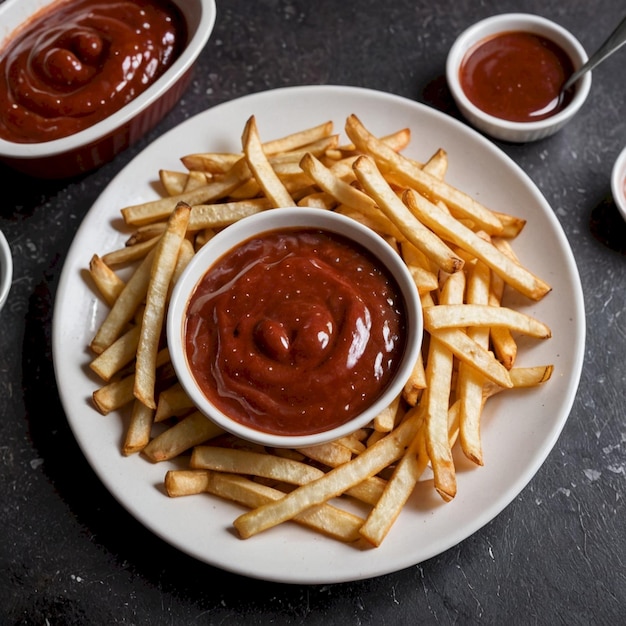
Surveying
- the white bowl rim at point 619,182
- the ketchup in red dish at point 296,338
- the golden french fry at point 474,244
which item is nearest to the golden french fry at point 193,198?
the ketchup in red dish at point 296,338

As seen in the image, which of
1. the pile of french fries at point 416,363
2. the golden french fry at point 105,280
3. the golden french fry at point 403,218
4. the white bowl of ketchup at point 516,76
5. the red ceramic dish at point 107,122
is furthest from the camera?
the white bowl of ketchup at point 516,76

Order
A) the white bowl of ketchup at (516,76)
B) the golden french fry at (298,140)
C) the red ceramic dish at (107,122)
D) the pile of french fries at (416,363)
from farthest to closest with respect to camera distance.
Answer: the white bowl of ketchup at (516,76)
the golden french fry at (298,140)
the red ceramic dish at (107,122)
the pile of french fries at (416,363)

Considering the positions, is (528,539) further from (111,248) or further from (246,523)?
(111,248)

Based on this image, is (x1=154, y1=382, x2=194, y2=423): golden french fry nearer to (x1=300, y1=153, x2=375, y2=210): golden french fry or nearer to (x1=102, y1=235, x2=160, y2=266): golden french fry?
(x1=102, y1=235, x2=160, y2=266): golden french fry

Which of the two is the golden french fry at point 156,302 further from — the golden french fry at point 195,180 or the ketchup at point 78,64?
the ketchup at point 78,64

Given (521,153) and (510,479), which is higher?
(521,153)

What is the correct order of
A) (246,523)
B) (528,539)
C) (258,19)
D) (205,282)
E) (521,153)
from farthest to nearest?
1. (258,19)
2. (521,153)
3. (528,539)
4. (205,282)
5. (246,523)

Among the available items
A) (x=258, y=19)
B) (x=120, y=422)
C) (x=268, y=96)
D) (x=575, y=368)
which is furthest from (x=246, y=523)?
(x=258, y=19)
